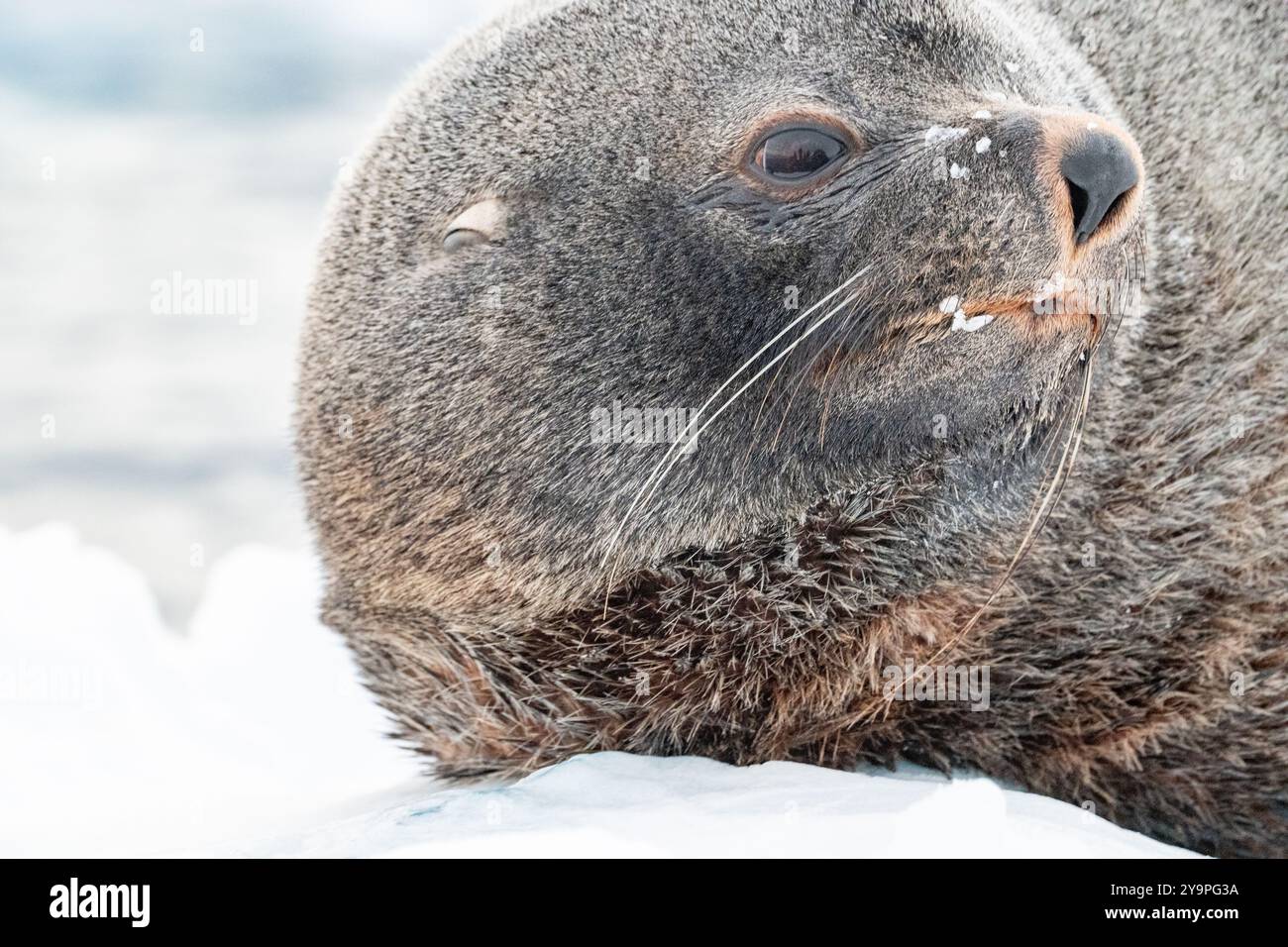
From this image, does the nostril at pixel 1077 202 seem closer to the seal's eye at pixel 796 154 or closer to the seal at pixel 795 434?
the seal at pixel 795 434

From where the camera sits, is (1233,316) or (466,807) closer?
(466,807)

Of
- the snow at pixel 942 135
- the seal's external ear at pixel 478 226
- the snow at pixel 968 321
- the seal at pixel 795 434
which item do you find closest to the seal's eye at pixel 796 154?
the seal at pixel 795 434

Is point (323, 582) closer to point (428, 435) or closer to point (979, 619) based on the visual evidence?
point (428, 435)

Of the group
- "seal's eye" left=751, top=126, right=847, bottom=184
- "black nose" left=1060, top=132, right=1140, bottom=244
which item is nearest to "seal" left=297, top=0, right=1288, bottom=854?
"seal's eye" left=751, top=126, right=847, bottom=184

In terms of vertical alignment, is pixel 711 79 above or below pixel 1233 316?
above

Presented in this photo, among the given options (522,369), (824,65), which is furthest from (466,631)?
(824,65)

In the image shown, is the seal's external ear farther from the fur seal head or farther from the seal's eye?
the seal's eye
